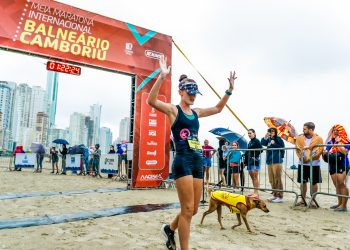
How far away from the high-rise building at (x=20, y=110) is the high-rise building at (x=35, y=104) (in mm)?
1478

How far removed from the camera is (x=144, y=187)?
404 inches

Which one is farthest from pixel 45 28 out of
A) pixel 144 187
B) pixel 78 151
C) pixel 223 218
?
pixel 78 151

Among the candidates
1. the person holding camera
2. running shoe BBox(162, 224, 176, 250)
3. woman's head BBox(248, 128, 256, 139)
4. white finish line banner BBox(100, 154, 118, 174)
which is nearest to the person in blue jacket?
woman's head BBox(248, 128, 256, 139)

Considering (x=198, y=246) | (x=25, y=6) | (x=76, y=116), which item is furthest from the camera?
(x=76, y=116)

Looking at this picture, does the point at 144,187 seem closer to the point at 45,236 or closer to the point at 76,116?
the point at 45,236

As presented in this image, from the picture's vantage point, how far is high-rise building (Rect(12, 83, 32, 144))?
110 meters

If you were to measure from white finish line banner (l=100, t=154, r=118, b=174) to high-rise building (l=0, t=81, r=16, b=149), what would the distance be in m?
104

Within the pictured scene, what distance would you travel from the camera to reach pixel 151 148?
10500 millimetres

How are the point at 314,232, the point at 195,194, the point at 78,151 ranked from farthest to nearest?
the point at 78,151 → the point at 314,232 → the point at 195,194

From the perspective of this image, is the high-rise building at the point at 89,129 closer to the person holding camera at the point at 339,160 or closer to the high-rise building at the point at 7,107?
the high-rise building at the point at 7,107

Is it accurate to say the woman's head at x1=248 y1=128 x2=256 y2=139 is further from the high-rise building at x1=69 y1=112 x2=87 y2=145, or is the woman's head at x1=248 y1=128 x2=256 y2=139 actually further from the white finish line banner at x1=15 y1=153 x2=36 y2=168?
the high-rise building at x1=69 y1=112 x2=87 y2=145

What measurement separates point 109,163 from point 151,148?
19.8 ft

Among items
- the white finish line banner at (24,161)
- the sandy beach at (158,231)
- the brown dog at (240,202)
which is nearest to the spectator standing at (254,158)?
the sandy beach at (158,231)

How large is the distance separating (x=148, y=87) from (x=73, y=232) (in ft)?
23.0
